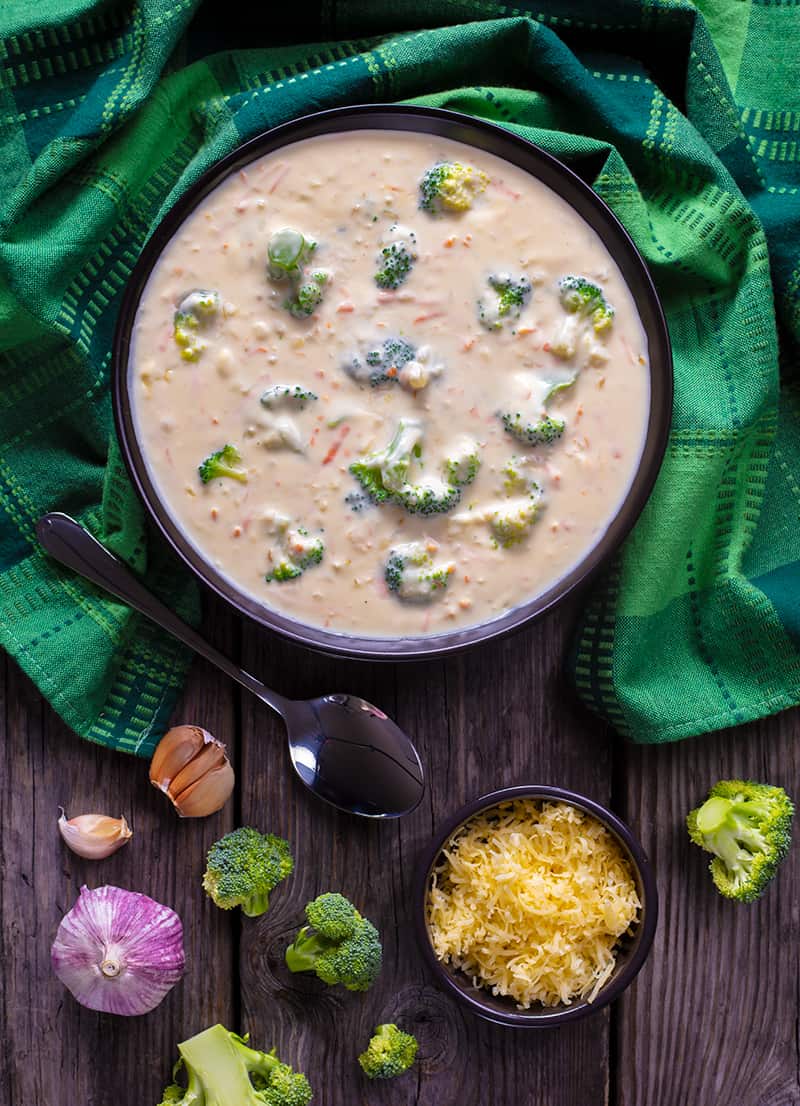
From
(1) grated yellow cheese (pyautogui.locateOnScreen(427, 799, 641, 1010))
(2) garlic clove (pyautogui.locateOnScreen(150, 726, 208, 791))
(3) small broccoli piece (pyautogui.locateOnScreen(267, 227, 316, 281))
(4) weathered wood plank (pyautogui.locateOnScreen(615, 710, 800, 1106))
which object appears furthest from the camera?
(4) weathered wood plank (pyautogui.locateOnScreen(615, 710, 800, 1106))

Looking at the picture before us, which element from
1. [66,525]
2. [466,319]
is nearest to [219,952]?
[66,525]

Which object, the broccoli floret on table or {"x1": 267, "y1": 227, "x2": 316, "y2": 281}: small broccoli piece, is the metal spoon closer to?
{"x1": 267, "y1": 227, "x2": 316, "y2": 281}: small broccoli piece

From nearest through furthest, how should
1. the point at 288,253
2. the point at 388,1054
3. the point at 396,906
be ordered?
the point at 288,253
the point at 388,1054
the point at 396,906

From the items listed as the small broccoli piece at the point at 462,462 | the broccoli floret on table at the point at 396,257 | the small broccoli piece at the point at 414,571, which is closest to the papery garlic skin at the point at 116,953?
the small broccoli piece at the point at 414,571

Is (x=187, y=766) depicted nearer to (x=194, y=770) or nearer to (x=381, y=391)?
(x=194, y=770)

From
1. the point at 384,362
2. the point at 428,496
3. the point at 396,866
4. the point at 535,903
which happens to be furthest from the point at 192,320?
the point at 535,903

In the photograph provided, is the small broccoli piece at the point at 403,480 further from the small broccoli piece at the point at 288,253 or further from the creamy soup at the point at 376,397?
the small broccoli piece at the point at 288,253

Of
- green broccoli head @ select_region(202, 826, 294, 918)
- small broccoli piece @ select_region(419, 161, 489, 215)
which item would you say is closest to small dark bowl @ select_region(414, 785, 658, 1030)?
green broccoli head @ select_region(202, 826, 294, 918)
